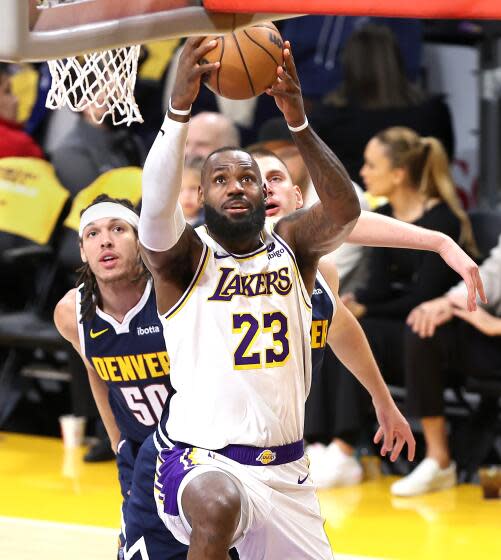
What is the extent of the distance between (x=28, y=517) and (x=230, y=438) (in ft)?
9.44

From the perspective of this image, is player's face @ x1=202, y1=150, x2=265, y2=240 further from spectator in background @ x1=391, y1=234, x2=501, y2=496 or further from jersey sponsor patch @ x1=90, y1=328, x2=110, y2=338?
spectator in background @ x1=391, y1=234, x2=501, y2=496

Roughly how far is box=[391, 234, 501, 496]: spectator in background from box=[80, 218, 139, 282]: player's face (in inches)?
85.7

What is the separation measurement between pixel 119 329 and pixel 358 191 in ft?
6.69

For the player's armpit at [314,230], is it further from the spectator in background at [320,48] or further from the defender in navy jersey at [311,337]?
the spectator in background at [320,48]

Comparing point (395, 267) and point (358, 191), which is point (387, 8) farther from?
point (395, 267)

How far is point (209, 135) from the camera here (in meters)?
7.53

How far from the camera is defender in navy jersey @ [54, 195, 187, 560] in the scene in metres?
5.17

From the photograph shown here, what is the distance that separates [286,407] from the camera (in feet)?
14.0

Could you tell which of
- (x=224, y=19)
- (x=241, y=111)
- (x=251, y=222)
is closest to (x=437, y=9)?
(x=224, y=19)

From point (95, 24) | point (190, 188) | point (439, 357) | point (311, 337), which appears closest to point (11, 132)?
point (190, 188)

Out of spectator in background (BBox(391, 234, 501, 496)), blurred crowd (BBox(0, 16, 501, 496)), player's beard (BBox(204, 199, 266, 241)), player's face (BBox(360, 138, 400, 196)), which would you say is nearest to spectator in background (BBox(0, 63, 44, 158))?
blurred crowd (BBox(0, 16, 501, 496))

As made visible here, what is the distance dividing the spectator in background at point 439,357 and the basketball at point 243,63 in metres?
3.09

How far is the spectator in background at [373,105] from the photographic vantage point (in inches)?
310

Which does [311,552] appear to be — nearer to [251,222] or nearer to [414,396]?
[251,222]
